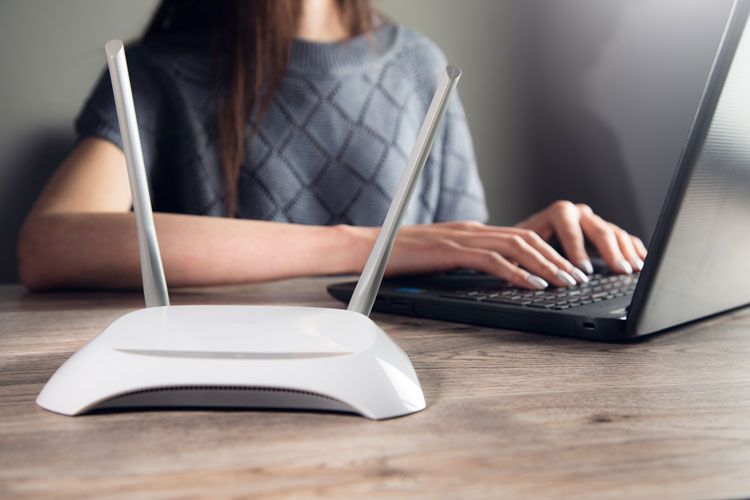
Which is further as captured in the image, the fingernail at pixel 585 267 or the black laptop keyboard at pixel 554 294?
the fingernail at pixel 585 267

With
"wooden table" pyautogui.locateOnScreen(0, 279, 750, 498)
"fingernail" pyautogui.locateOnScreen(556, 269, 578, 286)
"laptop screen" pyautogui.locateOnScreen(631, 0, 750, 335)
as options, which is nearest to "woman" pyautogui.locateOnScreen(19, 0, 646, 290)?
"fingernail" pyautogui.locateOnScreen(556, 269, 578, 286)

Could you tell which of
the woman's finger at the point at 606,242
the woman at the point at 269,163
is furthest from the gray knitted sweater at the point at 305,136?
the woman's finger at the point at 606,242

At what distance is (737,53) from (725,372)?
0.20 m

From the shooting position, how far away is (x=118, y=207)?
1.13m

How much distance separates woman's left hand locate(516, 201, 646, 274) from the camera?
827mm

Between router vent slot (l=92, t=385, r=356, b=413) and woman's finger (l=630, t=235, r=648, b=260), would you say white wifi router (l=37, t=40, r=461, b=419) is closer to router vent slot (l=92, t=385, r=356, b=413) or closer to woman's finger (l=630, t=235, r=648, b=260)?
router vent slot (l=92, t=385, r=356, b=413)

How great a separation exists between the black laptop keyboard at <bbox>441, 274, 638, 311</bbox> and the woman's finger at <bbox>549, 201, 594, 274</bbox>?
0.08 metres

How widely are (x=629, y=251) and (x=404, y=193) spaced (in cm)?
48

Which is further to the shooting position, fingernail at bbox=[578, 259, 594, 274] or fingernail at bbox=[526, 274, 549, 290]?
fingernail at bbox=[578, 259, 594, 274]

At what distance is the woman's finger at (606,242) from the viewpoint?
2.69ft

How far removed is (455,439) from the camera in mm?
332

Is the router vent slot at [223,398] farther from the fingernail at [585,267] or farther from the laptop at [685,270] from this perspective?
the fingernail at [585,267]

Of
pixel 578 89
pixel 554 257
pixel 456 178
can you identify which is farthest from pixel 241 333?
pixel 578 89

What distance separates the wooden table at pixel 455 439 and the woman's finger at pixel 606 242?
1.01 feet
